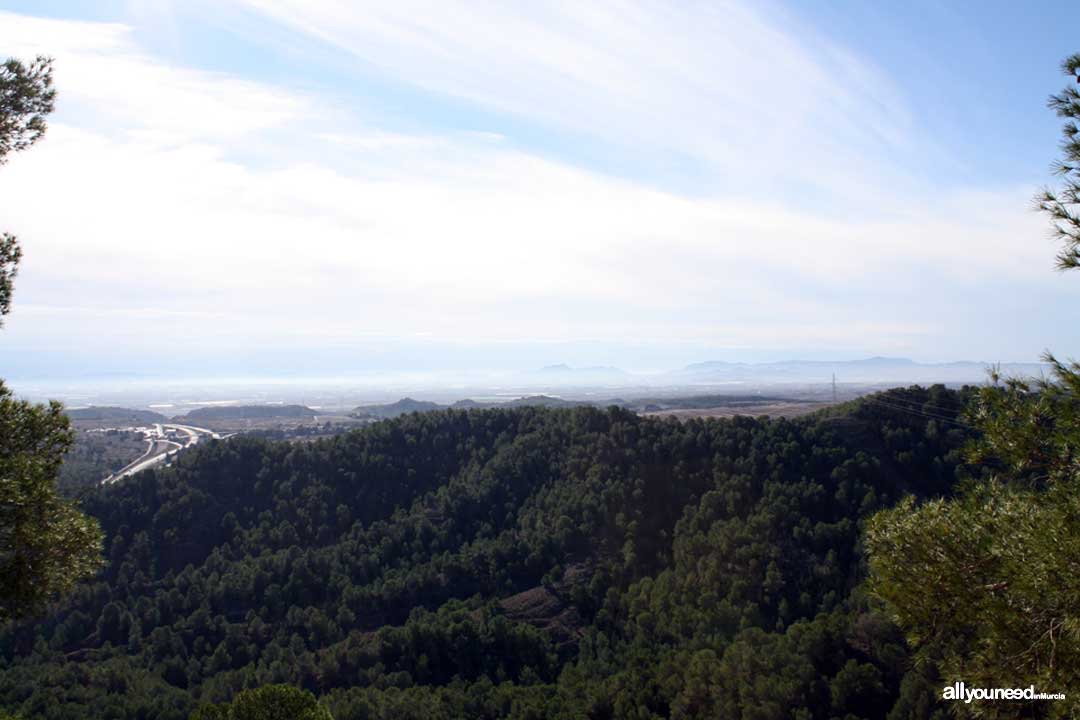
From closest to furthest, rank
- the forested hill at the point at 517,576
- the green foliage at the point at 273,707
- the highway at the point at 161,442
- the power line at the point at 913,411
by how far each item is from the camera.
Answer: the green foliage at the point at 273,707, the forested hill at the point at 517,576, the power line at the point at 913,411, the highway at the point at 161,442

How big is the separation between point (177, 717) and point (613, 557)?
18.2 meters

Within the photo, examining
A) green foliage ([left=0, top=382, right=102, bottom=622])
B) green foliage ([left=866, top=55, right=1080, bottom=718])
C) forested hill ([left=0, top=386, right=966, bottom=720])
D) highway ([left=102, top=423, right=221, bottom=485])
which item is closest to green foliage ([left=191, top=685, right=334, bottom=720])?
green foliage ([left=0, top=382, right=102, bottom=622])

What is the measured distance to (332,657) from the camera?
26.2 metres

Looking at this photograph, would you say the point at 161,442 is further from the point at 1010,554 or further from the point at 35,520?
the point at 1010,554

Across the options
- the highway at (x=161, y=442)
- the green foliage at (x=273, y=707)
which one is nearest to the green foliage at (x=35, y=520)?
the green foliage at (x=273, y=707)

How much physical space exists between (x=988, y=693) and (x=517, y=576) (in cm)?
2857

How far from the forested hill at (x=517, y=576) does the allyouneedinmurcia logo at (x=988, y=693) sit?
1267cm

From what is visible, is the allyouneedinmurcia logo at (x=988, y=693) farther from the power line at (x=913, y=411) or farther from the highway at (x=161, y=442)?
the highway at (x=161, y=442)

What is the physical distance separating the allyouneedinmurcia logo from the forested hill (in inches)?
499

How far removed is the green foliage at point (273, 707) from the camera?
12492 millimetres

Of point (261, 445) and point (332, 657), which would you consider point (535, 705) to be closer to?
point (332, 657)

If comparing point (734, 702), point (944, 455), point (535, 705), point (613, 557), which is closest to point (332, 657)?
point (535, 705)

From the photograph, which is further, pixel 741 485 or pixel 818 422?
pixel 818 422

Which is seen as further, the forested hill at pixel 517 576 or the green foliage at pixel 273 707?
the forested hill at pixel 517 576
